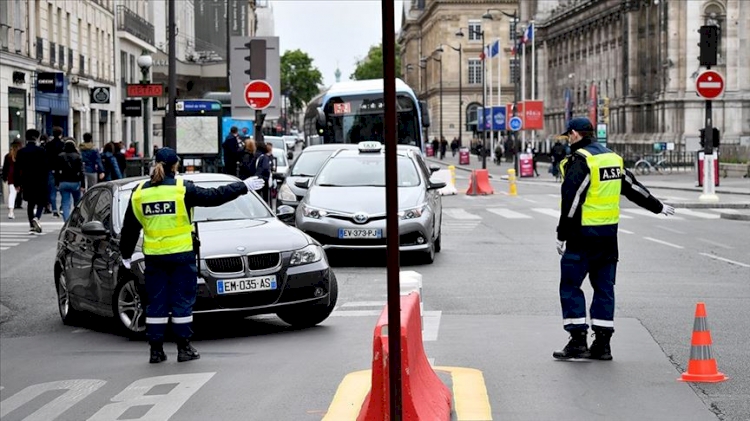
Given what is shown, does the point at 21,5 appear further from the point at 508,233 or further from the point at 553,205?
the point at 508,233

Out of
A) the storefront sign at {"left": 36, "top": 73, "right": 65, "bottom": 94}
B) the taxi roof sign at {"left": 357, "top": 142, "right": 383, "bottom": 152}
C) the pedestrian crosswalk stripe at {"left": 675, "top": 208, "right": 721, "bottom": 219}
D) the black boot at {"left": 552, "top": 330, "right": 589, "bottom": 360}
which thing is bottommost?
the black boot at {"left": 552, "top": 330, "right": 589, "bottom": 360}

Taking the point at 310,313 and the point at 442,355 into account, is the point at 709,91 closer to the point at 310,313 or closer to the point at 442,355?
the point at 310,313

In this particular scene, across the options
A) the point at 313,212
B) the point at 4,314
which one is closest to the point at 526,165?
the point at 313,212

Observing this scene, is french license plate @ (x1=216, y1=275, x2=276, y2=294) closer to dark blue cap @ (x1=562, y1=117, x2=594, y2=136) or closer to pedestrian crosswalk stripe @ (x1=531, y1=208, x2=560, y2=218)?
dark blue cap @ (x1=562, y1=117, x2=594, y2=136)

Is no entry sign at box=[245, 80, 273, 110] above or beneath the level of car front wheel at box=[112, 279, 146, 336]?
above

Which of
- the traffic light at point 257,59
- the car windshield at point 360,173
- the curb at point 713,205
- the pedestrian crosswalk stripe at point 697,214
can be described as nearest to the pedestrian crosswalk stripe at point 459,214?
the pedestrian crosswalk stripe at point 697,214

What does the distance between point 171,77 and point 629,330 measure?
72.7 feet

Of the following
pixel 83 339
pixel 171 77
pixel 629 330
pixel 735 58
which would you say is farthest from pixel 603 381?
pixel 735 58

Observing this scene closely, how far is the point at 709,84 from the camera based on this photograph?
34.2 meters

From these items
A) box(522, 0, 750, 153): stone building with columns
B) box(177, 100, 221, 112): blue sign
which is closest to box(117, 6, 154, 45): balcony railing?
box(522, 0, 750, 153): stone building with columns

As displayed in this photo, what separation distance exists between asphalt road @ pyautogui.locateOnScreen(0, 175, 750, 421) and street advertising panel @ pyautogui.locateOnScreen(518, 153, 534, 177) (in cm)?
4219

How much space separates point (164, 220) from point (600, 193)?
342 cm

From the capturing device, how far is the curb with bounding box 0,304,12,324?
14.7 meters

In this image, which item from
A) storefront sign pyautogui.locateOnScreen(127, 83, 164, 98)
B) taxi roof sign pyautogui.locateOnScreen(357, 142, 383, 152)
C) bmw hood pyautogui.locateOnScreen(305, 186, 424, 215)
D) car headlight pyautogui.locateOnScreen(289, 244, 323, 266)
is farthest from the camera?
storefront sign pyautogui.locateOnScreen(127, 83, 164, 98)
